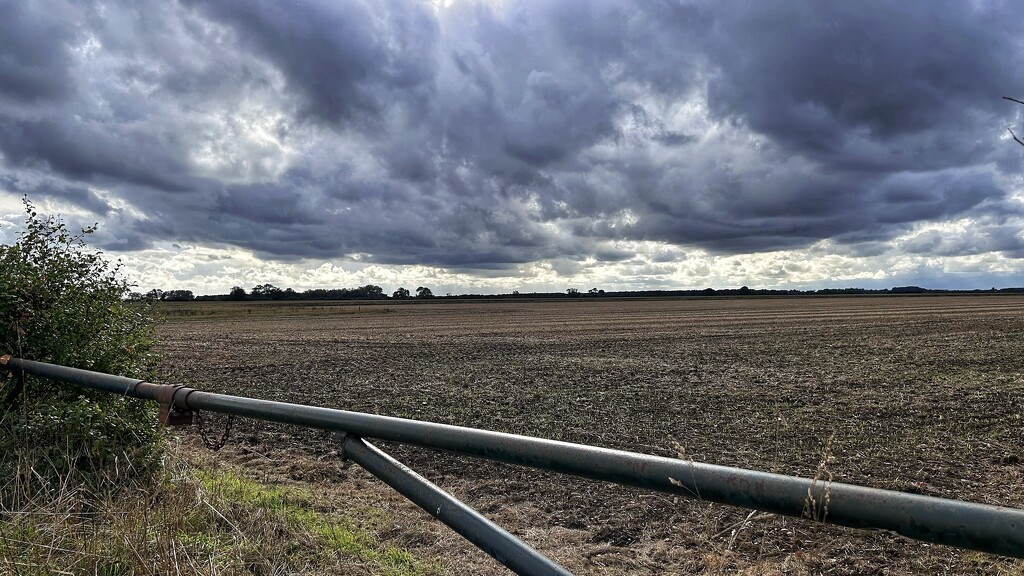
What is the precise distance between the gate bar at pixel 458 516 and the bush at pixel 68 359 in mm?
2312

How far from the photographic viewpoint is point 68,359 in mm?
4336

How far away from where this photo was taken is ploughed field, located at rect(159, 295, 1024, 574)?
15.8 feet

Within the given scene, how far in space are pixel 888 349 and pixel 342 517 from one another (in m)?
21.2

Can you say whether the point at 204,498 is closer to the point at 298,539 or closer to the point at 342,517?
the point at 298,539

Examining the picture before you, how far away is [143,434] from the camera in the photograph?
411cm

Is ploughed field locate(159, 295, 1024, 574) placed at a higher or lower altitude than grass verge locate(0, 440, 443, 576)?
lower

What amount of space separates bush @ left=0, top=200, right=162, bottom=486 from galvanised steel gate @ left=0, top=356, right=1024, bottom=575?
1646mm

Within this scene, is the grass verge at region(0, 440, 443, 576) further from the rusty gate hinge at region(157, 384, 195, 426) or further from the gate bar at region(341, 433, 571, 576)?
the gate bar at region(341, 433, 571, 576)

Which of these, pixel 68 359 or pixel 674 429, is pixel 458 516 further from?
pixel 674 429

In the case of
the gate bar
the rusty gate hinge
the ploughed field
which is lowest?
the ploughed field

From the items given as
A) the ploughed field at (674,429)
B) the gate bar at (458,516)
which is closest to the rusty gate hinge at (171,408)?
the gate bar at (458,516)

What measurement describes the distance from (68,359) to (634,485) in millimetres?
4586

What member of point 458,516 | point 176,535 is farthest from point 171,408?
point 458,516

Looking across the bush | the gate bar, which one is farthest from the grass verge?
the gate bar
